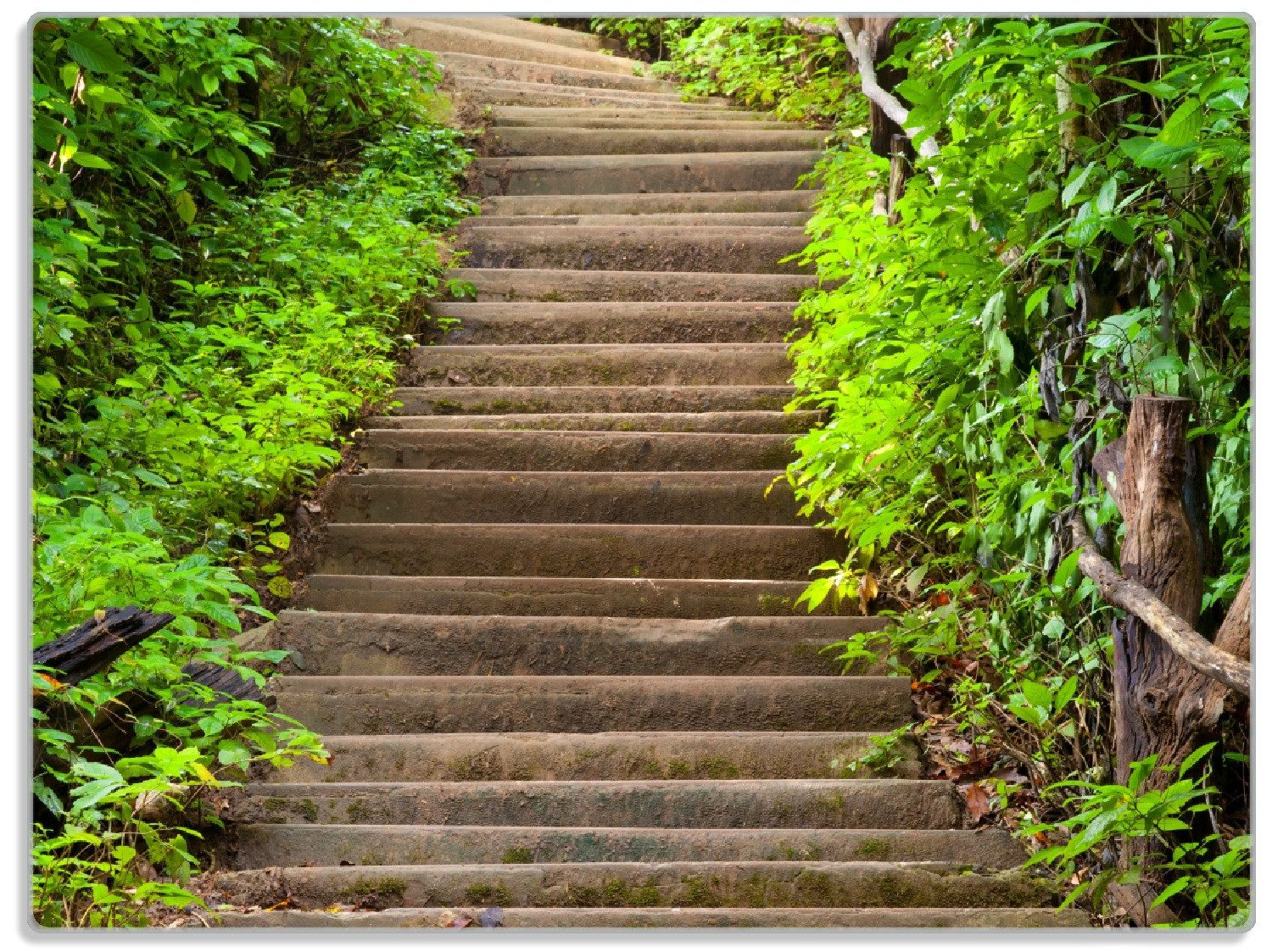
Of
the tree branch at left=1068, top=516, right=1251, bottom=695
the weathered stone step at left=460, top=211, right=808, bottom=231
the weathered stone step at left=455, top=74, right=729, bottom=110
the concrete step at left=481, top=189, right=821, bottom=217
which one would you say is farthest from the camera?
the weathered stone step at left=455, top=74, right=729, bottom=110

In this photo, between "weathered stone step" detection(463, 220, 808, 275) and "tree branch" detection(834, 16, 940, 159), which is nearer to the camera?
"tree branch" detection(834, 16, 940, 159)

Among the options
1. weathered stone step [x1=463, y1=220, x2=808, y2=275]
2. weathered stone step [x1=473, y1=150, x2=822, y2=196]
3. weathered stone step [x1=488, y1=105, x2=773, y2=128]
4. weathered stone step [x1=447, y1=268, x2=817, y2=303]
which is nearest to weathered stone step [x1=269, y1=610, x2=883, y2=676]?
weathered stone step [x1=447, y1=268, x2=817, y2=303]

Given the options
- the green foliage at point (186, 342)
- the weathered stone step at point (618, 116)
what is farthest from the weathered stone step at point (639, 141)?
the green foliage at point (186, 342)

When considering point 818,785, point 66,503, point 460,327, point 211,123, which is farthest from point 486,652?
point 211,123

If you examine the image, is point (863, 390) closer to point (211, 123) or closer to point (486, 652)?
point (486, 652)

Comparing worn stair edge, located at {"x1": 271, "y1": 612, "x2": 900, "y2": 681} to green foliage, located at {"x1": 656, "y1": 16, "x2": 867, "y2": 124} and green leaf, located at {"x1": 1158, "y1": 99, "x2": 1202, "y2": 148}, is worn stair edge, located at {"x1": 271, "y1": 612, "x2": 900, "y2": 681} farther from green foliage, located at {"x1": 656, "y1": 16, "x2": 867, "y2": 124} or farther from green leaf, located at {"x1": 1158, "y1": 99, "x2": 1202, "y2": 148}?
green foliage, located at {"x1": 656, "y1": 16, "x2": 867, "y2": 124}

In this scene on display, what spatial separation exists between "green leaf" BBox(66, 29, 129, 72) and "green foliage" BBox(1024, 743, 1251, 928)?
2854 mm

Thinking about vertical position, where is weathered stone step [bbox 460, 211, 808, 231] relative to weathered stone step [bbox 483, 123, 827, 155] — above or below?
below

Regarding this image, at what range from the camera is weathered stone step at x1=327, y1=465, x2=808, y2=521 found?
3.92 m

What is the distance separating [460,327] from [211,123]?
1297mm

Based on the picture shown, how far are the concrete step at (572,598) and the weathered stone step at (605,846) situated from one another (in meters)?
0.98

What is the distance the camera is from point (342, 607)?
3.54 meters

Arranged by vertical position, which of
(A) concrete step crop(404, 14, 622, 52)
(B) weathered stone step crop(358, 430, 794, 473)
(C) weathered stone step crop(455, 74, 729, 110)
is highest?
(A) concrete step crop(404, 14, 622, 52)

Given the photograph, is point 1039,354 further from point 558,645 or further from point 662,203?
point 662,203
